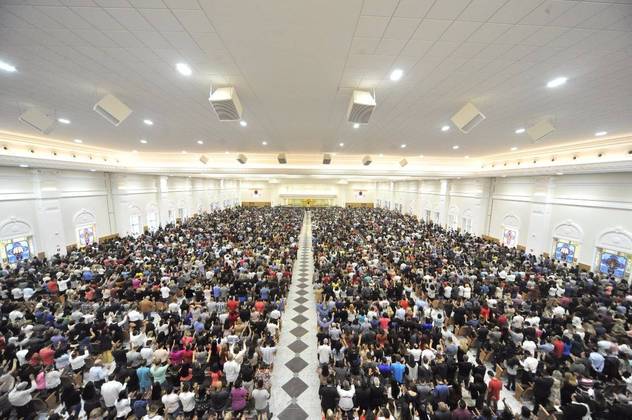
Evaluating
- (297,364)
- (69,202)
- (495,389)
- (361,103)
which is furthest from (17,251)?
(495,389)

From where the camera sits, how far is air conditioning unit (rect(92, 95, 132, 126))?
18.9 ft

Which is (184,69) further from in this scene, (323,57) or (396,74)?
(396,74)

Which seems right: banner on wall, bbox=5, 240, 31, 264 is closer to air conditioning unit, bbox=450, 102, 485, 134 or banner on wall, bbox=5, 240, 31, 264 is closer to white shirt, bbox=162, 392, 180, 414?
white shirt, bbox=162, 392, 180, 414

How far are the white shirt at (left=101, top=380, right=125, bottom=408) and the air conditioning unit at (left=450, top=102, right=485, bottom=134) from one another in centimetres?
994

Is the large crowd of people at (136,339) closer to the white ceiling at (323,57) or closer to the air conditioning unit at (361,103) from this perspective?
the white ceiling at (323,57)

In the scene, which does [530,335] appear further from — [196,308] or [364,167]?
[364,167]

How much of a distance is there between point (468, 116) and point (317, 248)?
33.6ft

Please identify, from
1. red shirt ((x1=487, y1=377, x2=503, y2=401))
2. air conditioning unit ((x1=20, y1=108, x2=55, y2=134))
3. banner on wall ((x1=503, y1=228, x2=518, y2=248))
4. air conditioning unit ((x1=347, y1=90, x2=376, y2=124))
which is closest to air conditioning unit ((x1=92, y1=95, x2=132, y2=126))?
air conditioning unit ((x1=20, y1=108, x2=55, y2=134))

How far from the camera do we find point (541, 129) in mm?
7637

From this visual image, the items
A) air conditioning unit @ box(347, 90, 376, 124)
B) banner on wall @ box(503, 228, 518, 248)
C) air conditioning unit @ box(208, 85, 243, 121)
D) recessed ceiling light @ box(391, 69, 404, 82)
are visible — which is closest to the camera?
recessed ceiling light @ box(391, 69, 404, 82)

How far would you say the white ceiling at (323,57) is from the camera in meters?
3.06

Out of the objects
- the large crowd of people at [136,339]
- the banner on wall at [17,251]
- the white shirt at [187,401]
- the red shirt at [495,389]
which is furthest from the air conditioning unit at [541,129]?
the banner on wall at [17,251]

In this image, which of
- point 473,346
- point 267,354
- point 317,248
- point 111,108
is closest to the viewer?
point 267,354

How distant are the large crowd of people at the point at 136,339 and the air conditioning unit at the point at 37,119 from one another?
5.50 meters
